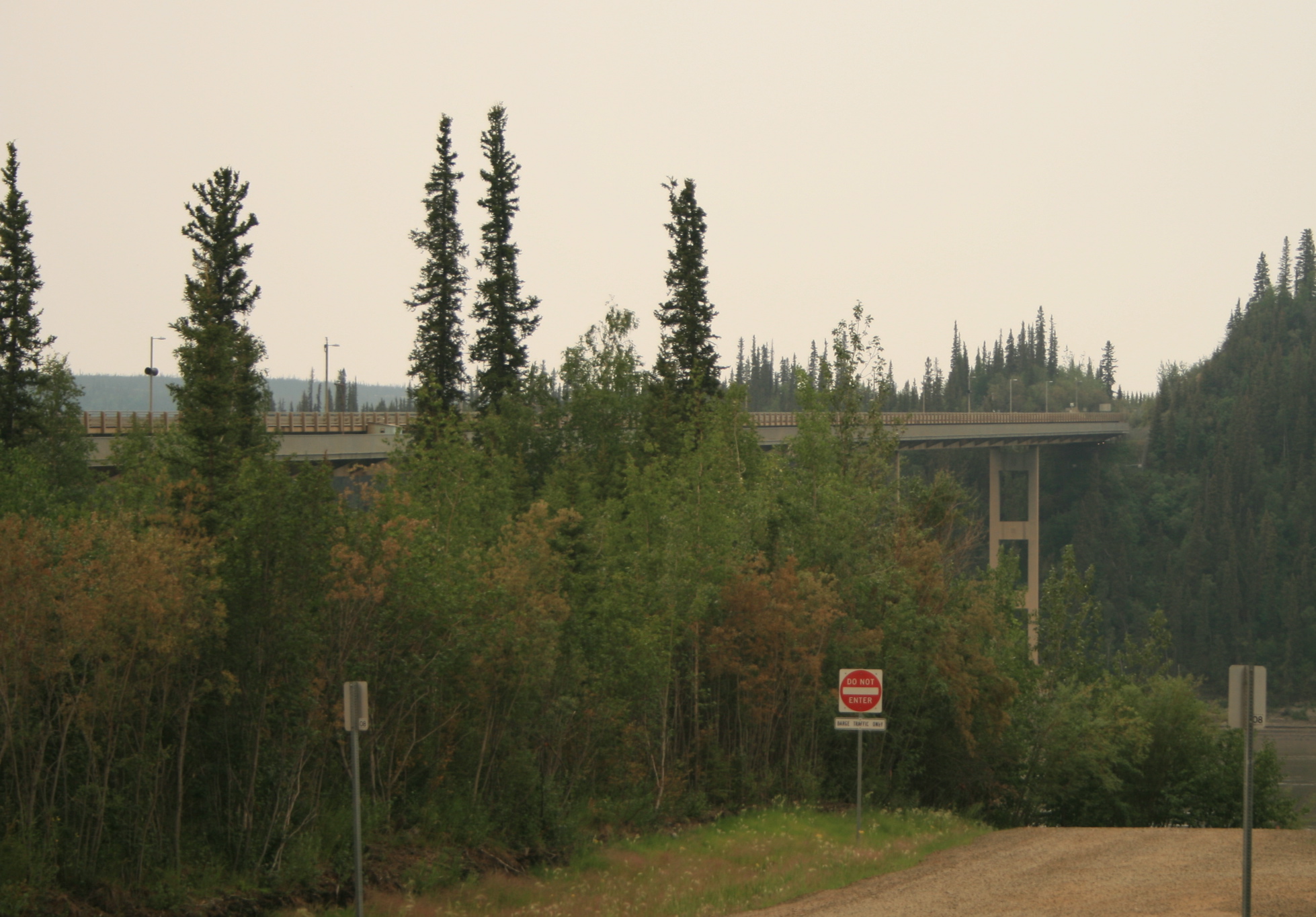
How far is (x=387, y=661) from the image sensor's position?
23.8 m

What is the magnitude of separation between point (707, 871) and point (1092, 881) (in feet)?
21.0

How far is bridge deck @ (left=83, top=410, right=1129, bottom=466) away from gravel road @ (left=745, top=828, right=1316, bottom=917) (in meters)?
11.2

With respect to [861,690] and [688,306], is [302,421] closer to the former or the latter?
[688,306]

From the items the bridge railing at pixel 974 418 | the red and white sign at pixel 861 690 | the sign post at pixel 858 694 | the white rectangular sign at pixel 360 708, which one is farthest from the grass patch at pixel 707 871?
the bridge railing at pixel 974 418

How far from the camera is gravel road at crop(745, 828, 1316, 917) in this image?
16688mm

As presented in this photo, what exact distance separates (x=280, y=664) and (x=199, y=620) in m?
2.12

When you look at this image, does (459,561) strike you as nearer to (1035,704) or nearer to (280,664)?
(280,664)

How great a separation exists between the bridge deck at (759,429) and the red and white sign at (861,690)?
33.9ft

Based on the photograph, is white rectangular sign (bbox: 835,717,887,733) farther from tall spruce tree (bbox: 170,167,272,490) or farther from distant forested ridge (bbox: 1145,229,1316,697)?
distant forested ridge (bbox: 1145,229,1316,697)

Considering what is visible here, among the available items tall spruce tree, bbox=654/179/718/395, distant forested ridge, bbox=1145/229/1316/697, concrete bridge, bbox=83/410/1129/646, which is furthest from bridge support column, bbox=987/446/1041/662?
tall spruce tree, bbox=654/179/718/395

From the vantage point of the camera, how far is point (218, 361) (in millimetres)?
25719

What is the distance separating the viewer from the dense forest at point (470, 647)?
762 inches

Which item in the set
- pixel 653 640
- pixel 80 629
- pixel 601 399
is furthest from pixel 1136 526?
pixel 80 629

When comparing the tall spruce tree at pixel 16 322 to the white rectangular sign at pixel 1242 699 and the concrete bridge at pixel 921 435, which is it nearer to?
the concrete bridge at pixel 921 435
